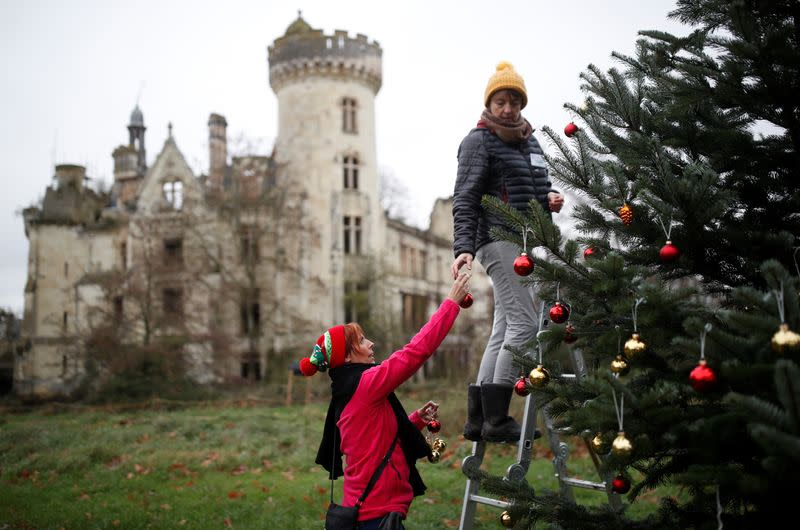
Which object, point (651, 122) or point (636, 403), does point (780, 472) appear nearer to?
point (636, 403)

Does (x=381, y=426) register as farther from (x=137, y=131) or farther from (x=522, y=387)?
(x=137, y=131)

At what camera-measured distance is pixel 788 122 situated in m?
3.62

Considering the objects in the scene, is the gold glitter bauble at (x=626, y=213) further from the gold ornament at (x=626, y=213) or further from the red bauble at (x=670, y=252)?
the red bauble at (x=670, y=252)

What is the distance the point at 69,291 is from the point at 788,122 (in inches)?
1571

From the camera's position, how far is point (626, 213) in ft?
11.7

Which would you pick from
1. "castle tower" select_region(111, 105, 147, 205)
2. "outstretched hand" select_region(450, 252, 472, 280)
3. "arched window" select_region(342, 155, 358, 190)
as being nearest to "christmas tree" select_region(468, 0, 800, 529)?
"outstretched hand" select_region(450, 252, 472, 280)

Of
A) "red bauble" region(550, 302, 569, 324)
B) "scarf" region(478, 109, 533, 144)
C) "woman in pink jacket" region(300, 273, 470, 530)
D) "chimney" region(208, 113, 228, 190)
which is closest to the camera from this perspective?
"red bauble" region(550, 302, 569, 324)

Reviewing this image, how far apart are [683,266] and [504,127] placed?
1768 millimetres

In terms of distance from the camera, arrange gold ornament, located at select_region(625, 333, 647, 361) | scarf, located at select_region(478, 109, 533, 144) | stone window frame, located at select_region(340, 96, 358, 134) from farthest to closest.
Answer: stone window frame, located at select_region(340, 96, 358, 134)
scarf, located at select_region(478, 109, 533, 144)
gold ornament, located at select_region(625, 333, 647, 361)

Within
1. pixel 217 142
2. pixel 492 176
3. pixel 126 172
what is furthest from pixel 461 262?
pixel 126 172

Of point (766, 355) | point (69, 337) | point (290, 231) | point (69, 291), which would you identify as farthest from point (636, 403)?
point (69, 291)

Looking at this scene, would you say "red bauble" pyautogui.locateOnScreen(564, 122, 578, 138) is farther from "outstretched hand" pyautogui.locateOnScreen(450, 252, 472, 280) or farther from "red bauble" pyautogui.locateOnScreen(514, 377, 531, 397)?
"red bauble" pyautogui.locateOnScreen(514, 377, 531, 397)

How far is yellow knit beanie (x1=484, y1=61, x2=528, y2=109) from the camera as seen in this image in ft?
15.8

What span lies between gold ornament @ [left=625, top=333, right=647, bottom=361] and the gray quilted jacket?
1.73m
